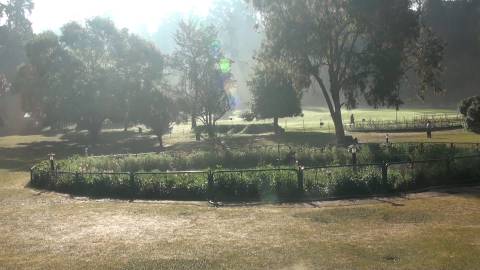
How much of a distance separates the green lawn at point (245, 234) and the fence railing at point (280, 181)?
3.48 ft

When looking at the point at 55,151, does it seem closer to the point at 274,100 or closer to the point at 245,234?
the point at 274,100

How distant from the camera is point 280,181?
18578mm

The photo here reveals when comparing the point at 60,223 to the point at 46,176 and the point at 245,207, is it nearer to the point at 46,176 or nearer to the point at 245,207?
the point at 245,207

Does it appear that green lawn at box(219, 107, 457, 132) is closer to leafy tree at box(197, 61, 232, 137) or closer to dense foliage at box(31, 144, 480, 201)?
leafy tree at box(197, 61, 232, 137)

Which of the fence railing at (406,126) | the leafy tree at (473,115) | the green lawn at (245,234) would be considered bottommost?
the green lawn at (245,234)

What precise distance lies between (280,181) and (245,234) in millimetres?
5437

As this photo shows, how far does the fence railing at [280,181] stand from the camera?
18297 millimetres

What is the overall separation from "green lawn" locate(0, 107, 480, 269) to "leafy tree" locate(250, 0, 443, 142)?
19919 millimetres

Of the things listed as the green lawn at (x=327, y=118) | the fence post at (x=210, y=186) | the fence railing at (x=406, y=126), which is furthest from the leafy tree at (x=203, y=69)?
the fence post at (x=210, y=186)

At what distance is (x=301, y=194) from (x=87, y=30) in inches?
2513

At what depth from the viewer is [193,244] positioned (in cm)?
1262

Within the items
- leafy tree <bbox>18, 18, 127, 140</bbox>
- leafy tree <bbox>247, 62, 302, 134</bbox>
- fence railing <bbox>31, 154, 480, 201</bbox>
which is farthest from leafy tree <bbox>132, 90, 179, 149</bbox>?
fence railing <bbox>31, 154, 480, 201</bbox>

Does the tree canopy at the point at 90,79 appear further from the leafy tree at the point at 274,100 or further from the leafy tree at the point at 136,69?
the leafy tree at the point at 274,100

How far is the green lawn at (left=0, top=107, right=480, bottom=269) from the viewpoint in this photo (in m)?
11.1
